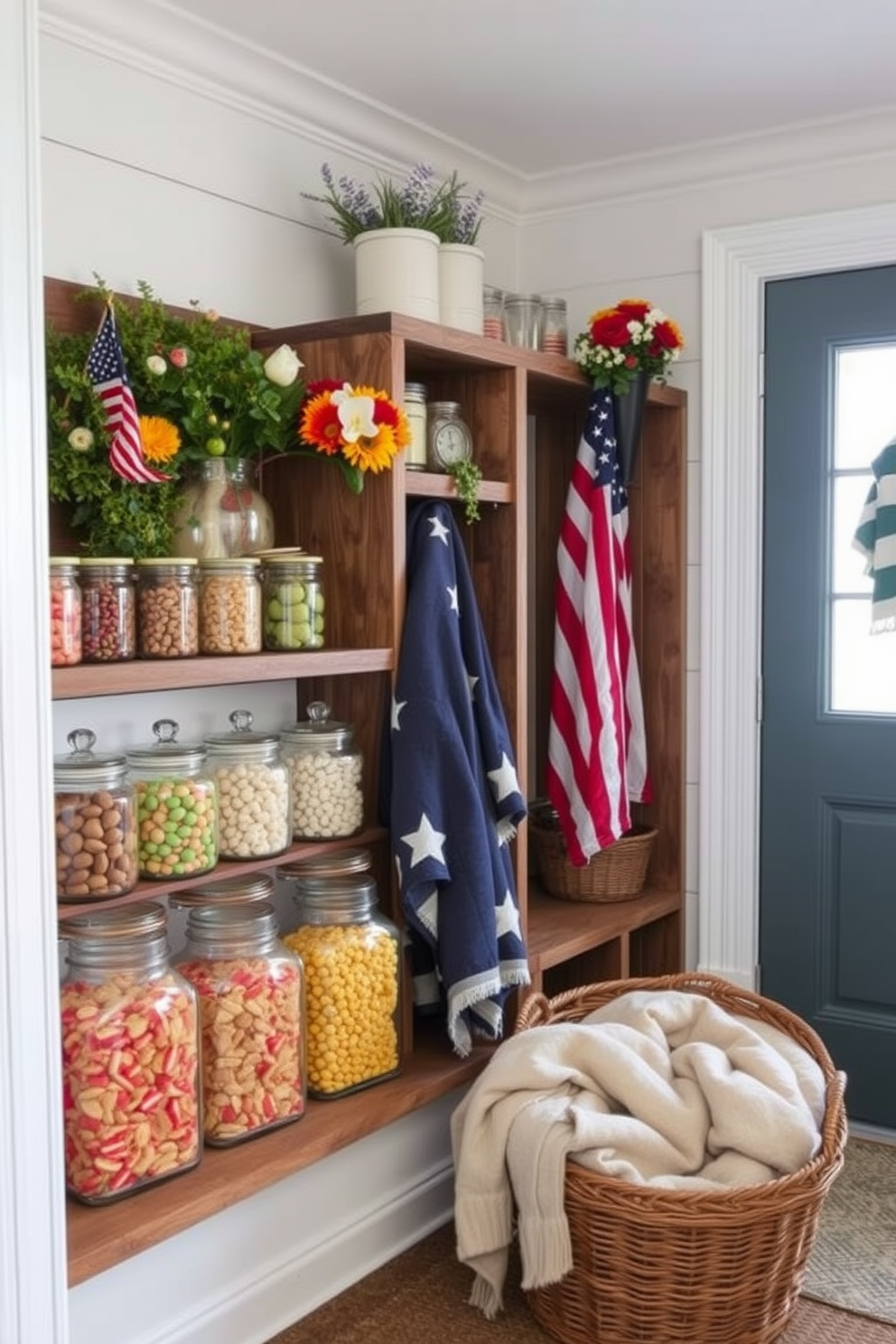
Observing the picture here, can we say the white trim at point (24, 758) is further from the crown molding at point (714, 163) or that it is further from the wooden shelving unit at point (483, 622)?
the crown molding at point (714, 163)

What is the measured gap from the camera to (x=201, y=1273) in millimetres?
2273

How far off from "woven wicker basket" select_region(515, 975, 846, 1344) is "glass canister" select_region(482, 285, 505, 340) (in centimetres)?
179

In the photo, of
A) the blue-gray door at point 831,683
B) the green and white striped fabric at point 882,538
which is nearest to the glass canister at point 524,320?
the blue-gray door at point 831,683

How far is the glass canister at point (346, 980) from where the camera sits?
2.51m

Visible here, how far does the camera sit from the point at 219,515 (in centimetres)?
246

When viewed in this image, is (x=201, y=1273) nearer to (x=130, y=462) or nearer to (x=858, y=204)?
(x=130, y=462)

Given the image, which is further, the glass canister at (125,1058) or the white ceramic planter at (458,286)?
the white ceramic planter at (458,286)

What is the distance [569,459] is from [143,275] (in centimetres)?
147

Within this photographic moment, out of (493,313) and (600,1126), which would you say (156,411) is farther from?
(600,1126)

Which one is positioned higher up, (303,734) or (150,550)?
(150,550)

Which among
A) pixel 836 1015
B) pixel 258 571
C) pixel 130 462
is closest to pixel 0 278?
pixel 130 462

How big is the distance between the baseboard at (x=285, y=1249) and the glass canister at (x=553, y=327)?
1.70 m

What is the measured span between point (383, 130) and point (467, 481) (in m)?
0.96

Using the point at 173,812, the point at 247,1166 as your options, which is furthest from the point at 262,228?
the point at 247,1166
